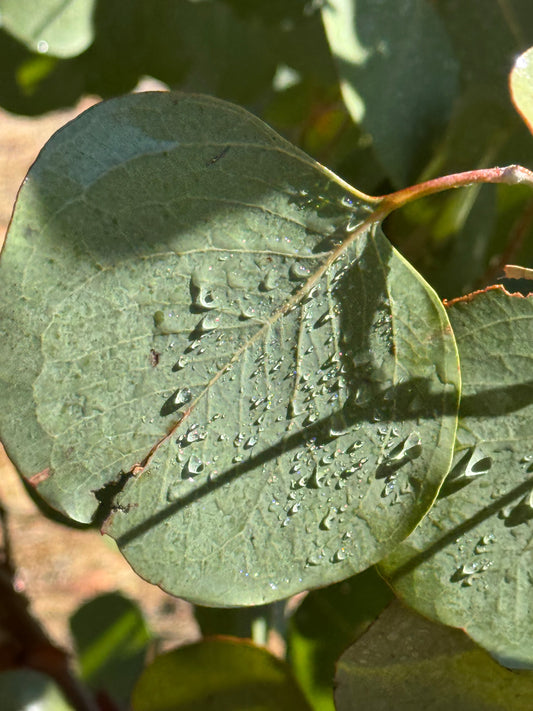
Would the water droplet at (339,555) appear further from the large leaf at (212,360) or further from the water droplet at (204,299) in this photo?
the water droplet at (204,299)

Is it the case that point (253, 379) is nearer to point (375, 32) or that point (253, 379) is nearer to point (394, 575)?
point (394, 575)

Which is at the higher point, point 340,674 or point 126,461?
point 126,461

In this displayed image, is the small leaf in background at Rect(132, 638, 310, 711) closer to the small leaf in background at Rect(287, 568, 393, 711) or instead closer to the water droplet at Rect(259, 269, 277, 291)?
the small leaf in background at Rect(287, 568, 393, 711)

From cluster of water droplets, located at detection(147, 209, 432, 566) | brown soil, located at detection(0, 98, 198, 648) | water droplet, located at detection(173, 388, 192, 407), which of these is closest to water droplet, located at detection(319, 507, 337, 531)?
cluster of water droplets, located at detection(147, 209, 432, 566)

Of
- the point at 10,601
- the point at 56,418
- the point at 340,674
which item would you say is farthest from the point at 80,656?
the point at 56,418

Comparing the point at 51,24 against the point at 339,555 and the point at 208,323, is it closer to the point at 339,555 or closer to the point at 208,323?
the point at 208,323

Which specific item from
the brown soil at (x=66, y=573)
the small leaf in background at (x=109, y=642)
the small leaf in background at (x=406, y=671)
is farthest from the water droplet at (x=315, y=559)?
the brown soil at (x=66, y=573)

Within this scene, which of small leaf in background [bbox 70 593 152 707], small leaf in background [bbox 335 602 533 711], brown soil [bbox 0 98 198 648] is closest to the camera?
small leaf in background [bbox 335 602 533 711]

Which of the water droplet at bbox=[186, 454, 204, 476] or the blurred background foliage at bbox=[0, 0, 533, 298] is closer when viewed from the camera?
the water droplet at bbox=[186, 454, 204, 476]
